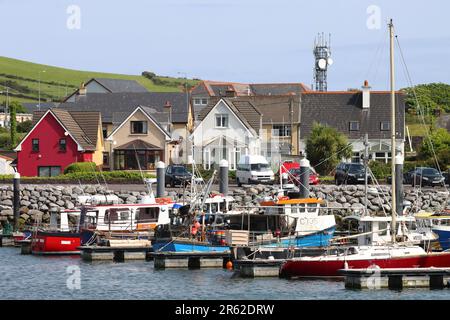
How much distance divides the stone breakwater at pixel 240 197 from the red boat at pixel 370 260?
19722mm

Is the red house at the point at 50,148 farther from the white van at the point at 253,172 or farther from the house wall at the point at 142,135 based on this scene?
the white van at the point at 253,172

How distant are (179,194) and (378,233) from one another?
71.8 ft

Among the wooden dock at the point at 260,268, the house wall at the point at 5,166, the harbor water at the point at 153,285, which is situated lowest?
the harbor water at the point at 153,285

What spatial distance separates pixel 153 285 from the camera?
43.2 m

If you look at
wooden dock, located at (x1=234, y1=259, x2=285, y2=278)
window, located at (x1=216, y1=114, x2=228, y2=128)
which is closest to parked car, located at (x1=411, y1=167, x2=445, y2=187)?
window, located at (x1=216, y1=114, x2=228, y2=128)

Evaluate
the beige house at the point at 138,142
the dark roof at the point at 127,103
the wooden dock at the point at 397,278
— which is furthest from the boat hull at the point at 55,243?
the dark roof at the point at 127,103

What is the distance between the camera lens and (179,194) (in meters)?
65.6

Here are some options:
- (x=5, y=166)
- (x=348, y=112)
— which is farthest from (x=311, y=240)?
(x=348, y=112)

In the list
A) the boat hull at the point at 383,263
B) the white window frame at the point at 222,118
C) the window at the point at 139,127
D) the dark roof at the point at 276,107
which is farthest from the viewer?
the dark roof at the point at 276,107

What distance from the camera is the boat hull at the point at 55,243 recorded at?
55.0 metres

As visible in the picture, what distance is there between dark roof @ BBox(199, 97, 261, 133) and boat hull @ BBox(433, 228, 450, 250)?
4839 cm
